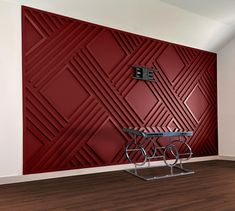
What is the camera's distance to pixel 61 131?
382cm

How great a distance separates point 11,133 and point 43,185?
738mm

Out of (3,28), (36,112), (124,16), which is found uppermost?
(124,16)

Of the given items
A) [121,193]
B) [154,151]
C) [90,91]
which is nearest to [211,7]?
[90,91]

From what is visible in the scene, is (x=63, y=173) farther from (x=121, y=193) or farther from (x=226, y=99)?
(x=226, y=99)

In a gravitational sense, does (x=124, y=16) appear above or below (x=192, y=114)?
above

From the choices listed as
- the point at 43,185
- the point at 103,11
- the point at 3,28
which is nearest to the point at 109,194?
the point at 43,185

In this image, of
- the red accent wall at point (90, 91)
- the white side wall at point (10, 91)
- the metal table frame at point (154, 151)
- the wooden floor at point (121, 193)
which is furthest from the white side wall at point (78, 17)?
the metal table frame at point (154, 151)

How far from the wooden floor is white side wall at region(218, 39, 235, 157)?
6.54 ft

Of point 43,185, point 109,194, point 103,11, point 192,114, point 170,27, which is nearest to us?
point 109,194

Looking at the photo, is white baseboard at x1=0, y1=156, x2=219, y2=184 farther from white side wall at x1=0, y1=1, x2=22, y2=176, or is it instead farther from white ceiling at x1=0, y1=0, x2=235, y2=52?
white ceiling at x1=0, y1=0, x2=235, y2=52

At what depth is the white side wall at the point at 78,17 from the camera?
3.36 m

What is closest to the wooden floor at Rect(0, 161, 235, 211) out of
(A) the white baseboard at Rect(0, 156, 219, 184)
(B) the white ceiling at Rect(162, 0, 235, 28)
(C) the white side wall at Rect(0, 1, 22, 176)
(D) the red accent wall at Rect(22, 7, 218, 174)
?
(A) the white baseboard at Rect(0, 156, 219, 184)

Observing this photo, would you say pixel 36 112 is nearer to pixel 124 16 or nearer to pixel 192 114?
pixel 124 16

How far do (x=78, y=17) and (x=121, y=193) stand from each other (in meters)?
2.47
